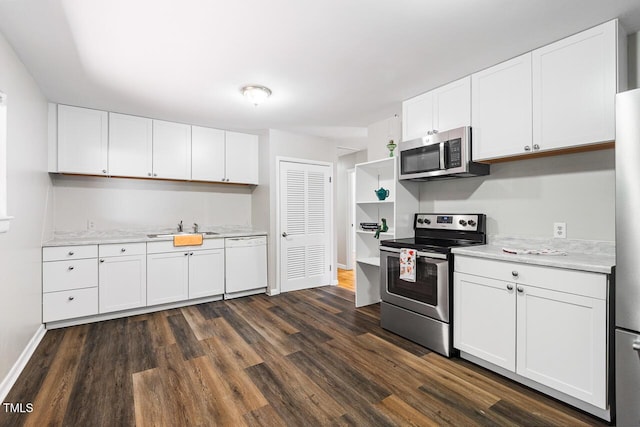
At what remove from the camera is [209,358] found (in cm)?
246

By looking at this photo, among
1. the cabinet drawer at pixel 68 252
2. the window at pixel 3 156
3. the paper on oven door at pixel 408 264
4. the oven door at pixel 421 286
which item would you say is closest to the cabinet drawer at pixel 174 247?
the cabinet drawer at pixel 68 252

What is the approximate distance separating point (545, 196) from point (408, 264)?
119 cm

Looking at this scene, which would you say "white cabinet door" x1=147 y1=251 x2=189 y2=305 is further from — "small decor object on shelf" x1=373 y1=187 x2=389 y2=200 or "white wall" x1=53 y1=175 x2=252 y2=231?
"small decor object on shelf" x1=373 y1=187 x2=389 y2=200

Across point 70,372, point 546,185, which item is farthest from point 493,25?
point 70,372

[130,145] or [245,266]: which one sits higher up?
[130,145]

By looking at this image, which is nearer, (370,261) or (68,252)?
(68,252)

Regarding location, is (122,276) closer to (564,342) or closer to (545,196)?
(564,342)

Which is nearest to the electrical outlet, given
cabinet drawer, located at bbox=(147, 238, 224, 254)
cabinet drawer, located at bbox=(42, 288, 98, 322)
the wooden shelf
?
the wooden shelf

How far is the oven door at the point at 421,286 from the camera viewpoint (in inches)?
96.4

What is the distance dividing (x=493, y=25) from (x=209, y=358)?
3193mm

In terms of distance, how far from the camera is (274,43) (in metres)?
2.13

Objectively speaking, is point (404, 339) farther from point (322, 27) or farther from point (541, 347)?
point (322, 27)

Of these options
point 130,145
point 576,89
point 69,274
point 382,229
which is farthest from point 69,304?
point 576,89

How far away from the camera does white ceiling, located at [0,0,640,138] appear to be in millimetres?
1769
